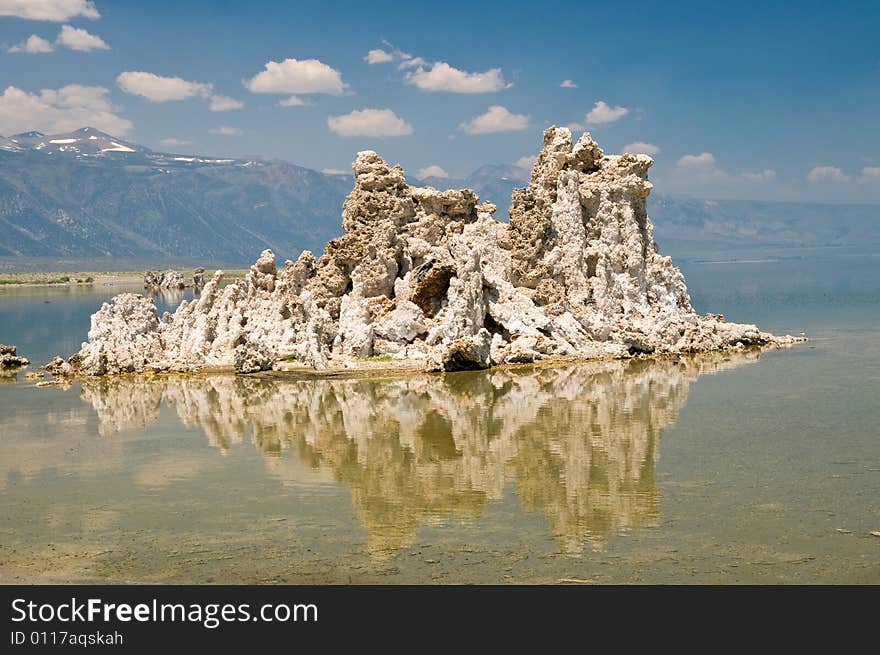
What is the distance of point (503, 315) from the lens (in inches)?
1743

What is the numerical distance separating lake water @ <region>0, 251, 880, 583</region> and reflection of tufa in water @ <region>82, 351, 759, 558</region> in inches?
4.1

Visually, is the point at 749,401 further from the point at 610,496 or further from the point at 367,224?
the point at 367,224

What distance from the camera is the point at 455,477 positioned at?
23.0m

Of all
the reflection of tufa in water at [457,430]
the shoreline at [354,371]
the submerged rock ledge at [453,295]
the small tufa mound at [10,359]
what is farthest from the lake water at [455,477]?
the small tufa mound at [10,359]

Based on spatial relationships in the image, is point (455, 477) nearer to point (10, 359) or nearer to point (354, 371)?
point (354, 371)

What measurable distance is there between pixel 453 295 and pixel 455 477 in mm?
19796

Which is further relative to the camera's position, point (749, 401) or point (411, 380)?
point (411, 380)

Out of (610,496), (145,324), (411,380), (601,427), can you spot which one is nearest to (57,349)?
(145,324)

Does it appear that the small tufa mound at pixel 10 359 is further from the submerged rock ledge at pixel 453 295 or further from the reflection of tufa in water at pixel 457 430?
the reflection of tufa in water at pixel 457 430

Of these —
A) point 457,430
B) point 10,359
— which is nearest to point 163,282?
point 10,359

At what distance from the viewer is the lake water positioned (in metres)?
16.9

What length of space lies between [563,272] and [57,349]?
2875cm

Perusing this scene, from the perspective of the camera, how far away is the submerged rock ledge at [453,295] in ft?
140

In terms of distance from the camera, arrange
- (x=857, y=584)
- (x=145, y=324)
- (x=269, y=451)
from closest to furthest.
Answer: (x=857, y=584) → (x=269, y=451) → (x=145, y=324)
